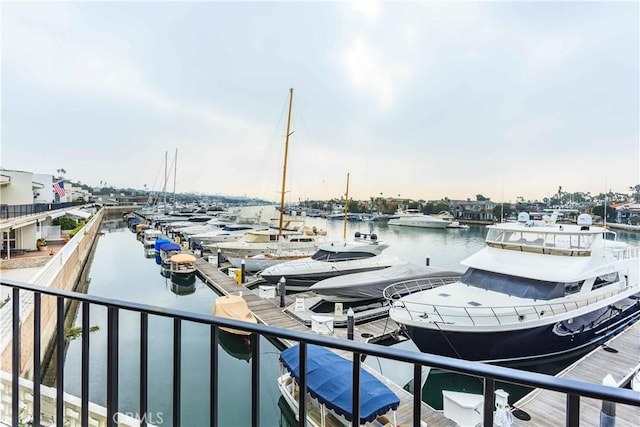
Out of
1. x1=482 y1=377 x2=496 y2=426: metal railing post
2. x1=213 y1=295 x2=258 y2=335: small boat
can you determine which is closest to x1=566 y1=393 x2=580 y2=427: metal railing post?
x1=482 y1=377 x2=496 y2=426: metal railing post

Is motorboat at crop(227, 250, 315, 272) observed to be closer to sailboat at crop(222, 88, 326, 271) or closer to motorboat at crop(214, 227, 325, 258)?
sailboat at crop(222, 88, 326, 271)

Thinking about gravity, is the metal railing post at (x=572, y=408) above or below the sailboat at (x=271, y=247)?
above

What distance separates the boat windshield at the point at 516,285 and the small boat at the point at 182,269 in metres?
12.3

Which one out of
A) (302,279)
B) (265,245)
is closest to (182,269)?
(265,245)

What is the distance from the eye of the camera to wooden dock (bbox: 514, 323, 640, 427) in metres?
4.66

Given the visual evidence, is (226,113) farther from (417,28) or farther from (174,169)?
(174,169)

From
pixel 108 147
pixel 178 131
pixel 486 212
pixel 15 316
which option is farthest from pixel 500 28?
pixel 486 212

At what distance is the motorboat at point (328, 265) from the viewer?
13.0 m

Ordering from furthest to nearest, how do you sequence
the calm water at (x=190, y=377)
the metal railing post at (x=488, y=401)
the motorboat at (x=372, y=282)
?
1. the motorboat at (x=372, y=282)
2. the calm water at (x=190, y=377)
3. the metal railing post at (x=488, y=401)

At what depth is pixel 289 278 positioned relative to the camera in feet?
42.5

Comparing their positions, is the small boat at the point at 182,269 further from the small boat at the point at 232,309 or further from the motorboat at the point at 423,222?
the motorboat at the point at 423,222

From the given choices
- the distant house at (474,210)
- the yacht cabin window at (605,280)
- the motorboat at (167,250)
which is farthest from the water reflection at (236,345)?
the distant house at (474,210)

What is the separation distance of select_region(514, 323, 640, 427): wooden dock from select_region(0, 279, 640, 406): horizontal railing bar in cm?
383

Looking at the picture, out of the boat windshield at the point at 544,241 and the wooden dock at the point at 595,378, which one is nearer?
the wooden dock at the point at 595,378
